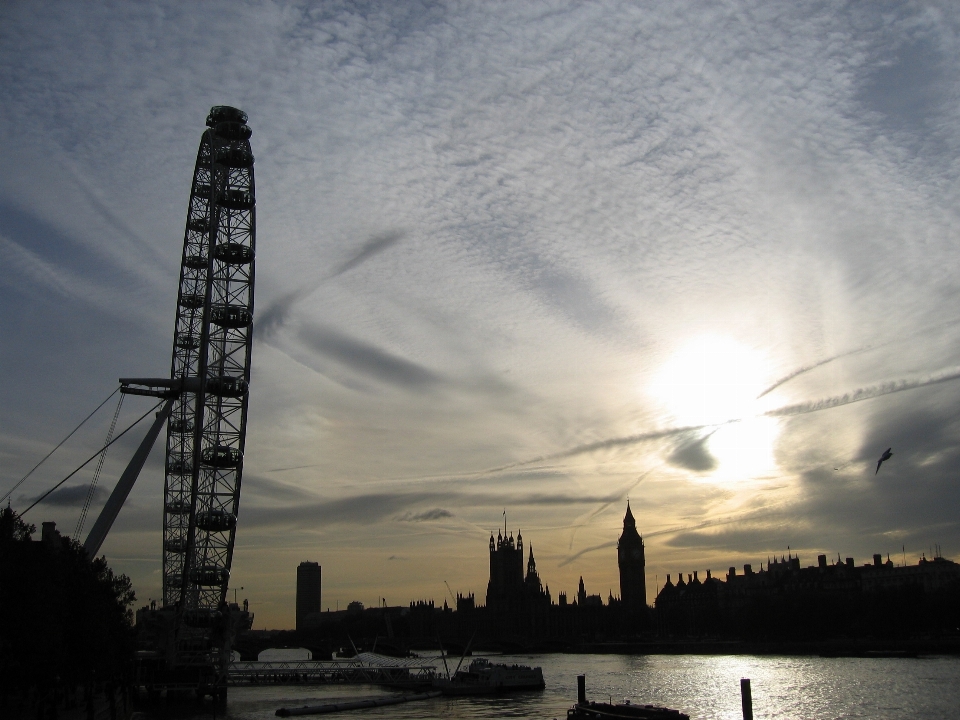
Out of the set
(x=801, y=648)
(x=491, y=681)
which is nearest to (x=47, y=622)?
(x=491, y=681)

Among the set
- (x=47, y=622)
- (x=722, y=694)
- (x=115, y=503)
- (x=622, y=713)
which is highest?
(x=115, y=503)

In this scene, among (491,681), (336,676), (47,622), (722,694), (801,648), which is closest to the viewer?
(47,622)

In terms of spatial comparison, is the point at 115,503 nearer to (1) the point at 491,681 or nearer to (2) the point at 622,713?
(2) the point at 622,713

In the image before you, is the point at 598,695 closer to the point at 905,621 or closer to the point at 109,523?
the point at 109,523

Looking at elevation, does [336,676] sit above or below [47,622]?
below

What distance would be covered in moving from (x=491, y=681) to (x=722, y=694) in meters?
21.1

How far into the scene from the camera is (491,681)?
88.1 meters

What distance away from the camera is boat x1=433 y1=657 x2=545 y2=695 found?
87.7m

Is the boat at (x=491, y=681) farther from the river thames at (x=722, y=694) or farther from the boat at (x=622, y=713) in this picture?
the boat at (x=622, y=713)

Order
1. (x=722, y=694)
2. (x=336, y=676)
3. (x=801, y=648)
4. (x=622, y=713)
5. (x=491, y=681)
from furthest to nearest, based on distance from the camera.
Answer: (x=801, y=648) < (x=336, y=676) < (x=491, y=681) < (x=722, y=694) < (x=622, y=713)

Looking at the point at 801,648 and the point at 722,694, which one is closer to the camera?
the point at 722,694

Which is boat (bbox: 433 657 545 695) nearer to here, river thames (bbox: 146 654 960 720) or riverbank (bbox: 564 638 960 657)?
river thames (bbox: 146 654 960 720)

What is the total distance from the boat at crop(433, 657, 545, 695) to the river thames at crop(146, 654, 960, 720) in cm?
217

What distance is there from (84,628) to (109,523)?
19.5 ft
